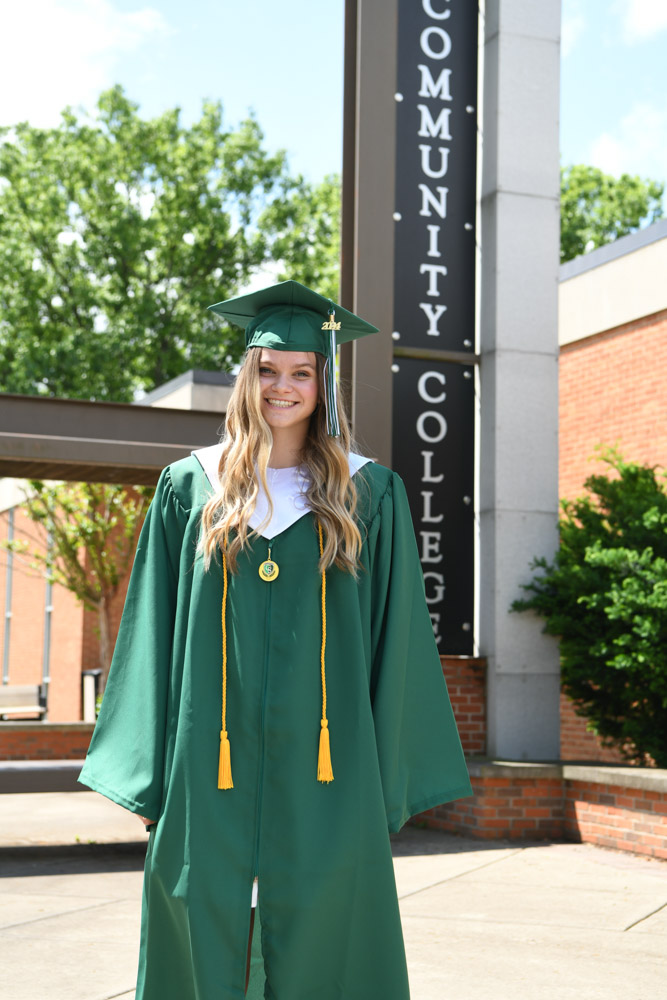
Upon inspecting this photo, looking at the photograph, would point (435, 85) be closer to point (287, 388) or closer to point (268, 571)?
point (287, 388)

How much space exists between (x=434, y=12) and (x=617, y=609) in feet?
16.1

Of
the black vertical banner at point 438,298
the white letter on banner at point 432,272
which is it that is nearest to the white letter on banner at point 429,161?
the black vertical banner at point 438,298

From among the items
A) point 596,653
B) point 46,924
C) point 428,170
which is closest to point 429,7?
point 428,170

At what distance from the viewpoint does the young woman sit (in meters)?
2.67

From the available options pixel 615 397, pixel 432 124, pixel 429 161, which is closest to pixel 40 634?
pixel 615 397

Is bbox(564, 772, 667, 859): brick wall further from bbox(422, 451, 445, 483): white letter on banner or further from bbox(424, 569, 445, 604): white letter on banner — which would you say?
bbox(422, 451, 445, 483): white letter on banner

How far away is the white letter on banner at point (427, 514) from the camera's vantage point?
881cm

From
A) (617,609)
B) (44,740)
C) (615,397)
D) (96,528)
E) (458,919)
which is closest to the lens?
(458,919)

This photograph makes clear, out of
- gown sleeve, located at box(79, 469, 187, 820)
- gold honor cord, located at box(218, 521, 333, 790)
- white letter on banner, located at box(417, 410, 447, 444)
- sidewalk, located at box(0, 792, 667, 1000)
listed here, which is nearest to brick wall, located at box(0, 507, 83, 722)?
white letter on banner, located at box(417, 410, 447, 444)

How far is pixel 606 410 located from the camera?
539 inches

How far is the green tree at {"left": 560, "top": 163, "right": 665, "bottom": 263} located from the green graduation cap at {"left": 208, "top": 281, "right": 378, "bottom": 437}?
102 ft

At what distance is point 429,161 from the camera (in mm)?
8961

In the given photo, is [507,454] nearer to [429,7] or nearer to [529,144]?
[529,144]

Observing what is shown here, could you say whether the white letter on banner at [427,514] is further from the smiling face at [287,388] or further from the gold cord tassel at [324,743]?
the gold cord tassel at [324,743]
